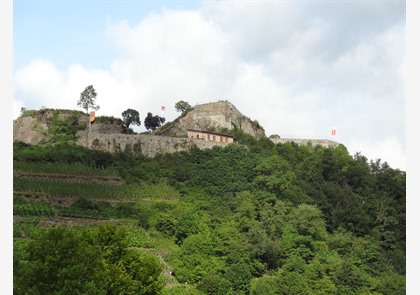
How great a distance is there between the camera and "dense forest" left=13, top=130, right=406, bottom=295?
1891 inches

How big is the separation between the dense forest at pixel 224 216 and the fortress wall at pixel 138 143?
1146 mm

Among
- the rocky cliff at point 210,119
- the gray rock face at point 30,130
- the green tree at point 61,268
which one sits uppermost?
the rocky cliff at point 210,119

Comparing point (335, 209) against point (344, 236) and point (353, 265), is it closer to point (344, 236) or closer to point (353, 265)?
point (344, 236)

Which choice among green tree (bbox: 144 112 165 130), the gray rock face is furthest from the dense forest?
green tree (bbox: 144 112 165 130)

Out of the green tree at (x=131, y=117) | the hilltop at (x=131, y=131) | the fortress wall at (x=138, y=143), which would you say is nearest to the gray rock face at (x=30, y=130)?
the hilltop at (x=131, y=131)

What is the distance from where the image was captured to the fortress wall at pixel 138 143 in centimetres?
6944

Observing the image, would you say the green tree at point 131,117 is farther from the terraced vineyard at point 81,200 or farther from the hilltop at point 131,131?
the terraced vineyard at point 81,200

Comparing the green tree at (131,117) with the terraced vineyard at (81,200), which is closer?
the terraced vineyard at (81,200)

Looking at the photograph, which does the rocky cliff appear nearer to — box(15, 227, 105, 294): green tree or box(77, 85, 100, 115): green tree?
box(77, 85, 100, 115): green tree

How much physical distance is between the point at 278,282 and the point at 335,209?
56.0ft

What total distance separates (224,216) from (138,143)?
51.4ft

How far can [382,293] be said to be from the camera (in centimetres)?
5338

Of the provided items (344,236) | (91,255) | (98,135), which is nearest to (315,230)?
(344,236)

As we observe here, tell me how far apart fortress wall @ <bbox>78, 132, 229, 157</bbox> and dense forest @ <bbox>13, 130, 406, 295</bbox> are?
1.15 meters
